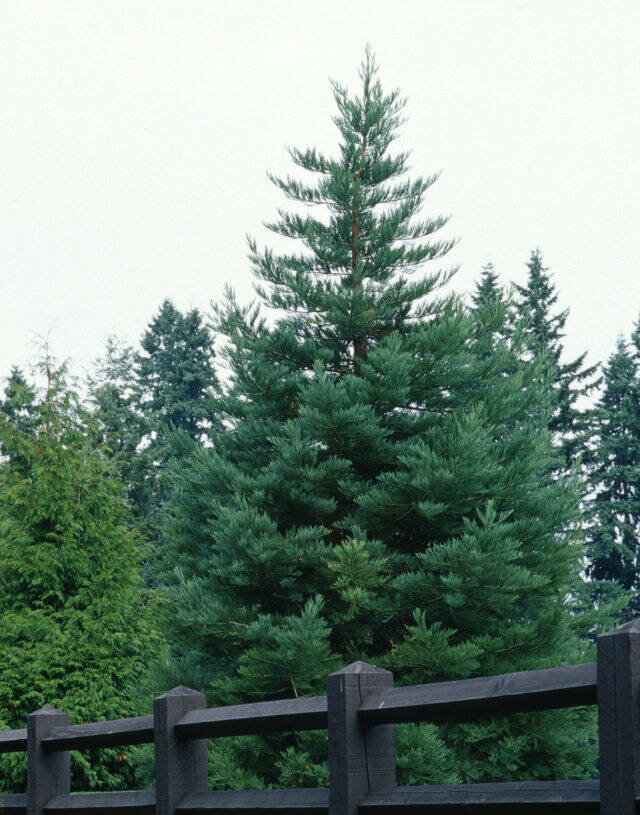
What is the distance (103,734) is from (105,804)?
42 cm

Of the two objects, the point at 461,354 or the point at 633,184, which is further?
the point at 633,184

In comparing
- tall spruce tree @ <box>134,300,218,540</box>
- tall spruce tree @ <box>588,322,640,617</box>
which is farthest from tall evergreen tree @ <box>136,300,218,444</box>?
tall spruce tree @ <box>588,322,640,617</box>

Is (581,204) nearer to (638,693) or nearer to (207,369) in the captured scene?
(207,369)

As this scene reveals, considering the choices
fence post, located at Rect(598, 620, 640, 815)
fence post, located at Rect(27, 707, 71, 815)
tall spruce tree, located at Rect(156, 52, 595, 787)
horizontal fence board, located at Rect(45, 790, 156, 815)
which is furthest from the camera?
tall spruce tree, located at Rect(156, 52, 595, 787)

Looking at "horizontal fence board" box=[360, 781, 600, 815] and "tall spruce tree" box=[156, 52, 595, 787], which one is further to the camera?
→ "tall spruce tree" box=[156, 52, 595, 787]

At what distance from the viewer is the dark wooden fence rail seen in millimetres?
2936

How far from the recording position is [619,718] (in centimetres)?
292

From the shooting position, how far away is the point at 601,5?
26953 mm

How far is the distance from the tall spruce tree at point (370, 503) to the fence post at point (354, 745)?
5.99 meters

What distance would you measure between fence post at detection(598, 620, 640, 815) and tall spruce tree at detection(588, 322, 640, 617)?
37844 millimetres

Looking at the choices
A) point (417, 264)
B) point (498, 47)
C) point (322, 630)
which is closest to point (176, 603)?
point (322, 630)

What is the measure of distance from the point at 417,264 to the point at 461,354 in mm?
1600

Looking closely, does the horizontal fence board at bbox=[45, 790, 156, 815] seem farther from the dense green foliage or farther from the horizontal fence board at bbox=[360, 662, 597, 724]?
the dense green foliage

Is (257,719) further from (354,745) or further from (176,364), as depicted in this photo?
(176,364)
